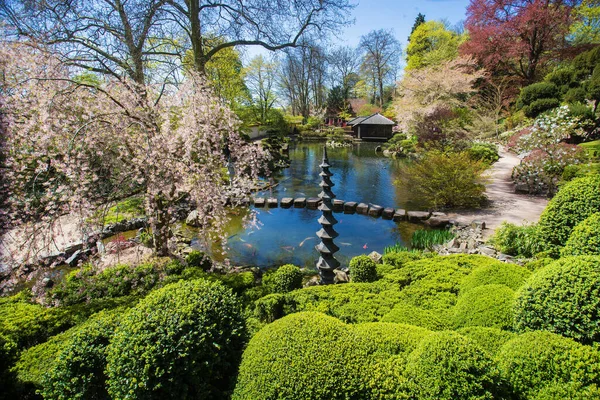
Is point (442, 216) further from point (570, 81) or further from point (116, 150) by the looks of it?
point (570, 81)

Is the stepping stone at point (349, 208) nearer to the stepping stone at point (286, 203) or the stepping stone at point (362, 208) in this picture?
the stepping stone at point (362, 208)

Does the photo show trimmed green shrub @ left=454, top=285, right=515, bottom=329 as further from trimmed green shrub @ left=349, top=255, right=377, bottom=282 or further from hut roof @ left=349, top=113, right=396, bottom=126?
hut roof @ left=349, top=113, right=396, bottom=126

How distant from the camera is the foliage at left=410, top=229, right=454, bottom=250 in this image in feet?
22.6

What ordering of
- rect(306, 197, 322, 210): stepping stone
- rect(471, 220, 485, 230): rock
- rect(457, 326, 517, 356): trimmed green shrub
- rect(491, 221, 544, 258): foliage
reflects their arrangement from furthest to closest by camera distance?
rect(306, 197, 322, 210): stepping stone < rect(471, 220, 485, 230): rock < rect(491, 221, 544, 258): foliage < rect(457, 326, 517, 356): trimmed green shrub

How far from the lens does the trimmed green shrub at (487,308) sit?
276 cm

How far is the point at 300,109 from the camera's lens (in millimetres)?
45750

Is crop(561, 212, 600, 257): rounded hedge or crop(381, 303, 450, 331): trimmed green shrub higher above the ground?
crop(561, 212, 600, 257): rounded hedge

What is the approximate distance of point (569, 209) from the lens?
3.84 meters

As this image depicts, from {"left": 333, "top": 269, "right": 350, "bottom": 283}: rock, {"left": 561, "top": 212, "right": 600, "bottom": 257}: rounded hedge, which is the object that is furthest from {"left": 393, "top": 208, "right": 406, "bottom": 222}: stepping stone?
{"left": 561, "top": 212, "right": 600, "bottom": 257}: rounded hedge

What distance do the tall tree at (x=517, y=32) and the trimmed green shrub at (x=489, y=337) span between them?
82.1ft

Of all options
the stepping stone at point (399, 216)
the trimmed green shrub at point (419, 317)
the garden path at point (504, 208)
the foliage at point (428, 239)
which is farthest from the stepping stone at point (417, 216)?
the trimmed green shrub at point (419, 317)

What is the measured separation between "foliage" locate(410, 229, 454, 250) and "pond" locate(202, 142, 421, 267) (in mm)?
462

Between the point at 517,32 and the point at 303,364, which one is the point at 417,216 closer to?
the point at 303,364

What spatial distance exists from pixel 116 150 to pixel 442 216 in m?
8.28
